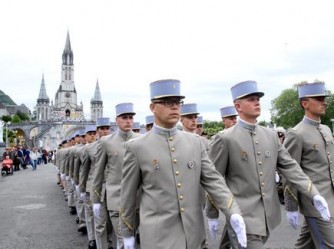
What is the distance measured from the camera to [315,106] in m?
5.39

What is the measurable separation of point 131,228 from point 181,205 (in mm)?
589

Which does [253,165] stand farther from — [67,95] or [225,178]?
[67,95]

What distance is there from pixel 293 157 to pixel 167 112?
2.05 metres

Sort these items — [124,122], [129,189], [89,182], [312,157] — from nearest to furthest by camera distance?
[129,189] → [312,157] → [124,122] → [89,182]

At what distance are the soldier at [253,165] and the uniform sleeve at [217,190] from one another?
605 mm

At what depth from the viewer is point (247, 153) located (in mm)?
4586

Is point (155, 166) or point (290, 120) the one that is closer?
point (155, 166)

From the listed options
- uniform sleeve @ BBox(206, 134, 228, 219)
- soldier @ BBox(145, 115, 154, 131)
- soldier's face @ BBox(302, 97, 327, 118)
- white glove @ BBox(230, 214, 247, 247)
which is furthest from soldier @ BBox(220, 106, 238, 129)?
white glove @ BBox(230, 214, 247, 247)

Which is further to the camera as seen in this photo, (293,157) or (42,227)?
(42,227)

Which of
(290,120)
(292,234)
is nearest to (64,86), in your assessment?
(290,120)

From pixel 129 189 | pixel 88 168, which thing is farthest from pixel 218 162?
pixel 88 168

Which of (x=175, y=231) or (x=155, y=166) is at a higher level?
(x=155, y=166)

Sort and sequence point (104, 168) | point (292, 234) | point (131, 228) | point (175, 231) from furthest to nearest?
1. point (292, 234)
2. point (104, 168)
3. point (131, 228)
4. point (175, 231)

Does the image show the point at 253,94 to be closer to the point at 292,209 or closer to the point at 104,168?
the point at 292,209
